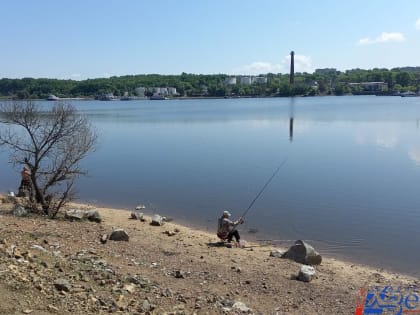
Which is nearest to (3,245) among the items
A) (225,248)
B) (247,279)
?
(247,279)

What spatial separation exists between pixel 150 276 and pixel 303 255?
14.8 feet

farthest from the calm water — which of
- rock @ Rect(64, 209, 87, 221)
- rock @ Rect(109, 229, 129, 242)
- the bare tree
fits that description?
the bare tree

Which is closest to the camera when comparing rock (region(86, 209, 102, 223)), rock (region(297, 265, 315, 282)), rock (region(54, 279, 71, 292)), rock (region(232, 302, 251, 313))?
rock (region(54, 279, 71, 292))

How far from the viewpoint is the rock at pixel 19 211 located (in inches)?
541

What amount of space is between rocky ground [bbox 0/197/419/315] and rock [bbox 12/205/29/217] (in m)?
0.13

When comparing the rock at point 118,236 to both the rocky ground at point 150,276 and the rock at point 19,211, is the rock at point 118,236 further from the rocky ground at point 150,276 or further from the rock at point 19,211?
the rock at point 19,211

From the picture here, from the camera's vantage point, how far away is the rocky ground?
7.58 metres

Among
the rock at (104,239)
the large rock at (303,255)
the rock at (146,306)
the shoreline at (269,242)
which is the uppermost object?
the rock at (146,306)

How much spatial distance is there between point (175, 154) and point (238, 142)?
29.0ft

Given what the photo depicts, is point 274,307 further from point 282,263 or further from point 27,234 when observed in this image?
point 27,234

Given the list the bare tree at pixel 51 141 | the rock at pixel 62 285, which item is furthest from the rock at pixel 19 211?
the rock at pixel 62 285

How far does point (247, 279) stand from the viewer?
1062 centimetres

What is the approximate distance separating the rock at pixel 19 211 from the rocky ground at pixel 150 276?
133mm

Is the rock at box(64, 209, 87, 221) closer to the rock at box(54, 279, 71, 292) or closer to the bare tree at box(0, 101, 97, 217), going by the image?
the bare tree at box(0, 101, 97, 217)
